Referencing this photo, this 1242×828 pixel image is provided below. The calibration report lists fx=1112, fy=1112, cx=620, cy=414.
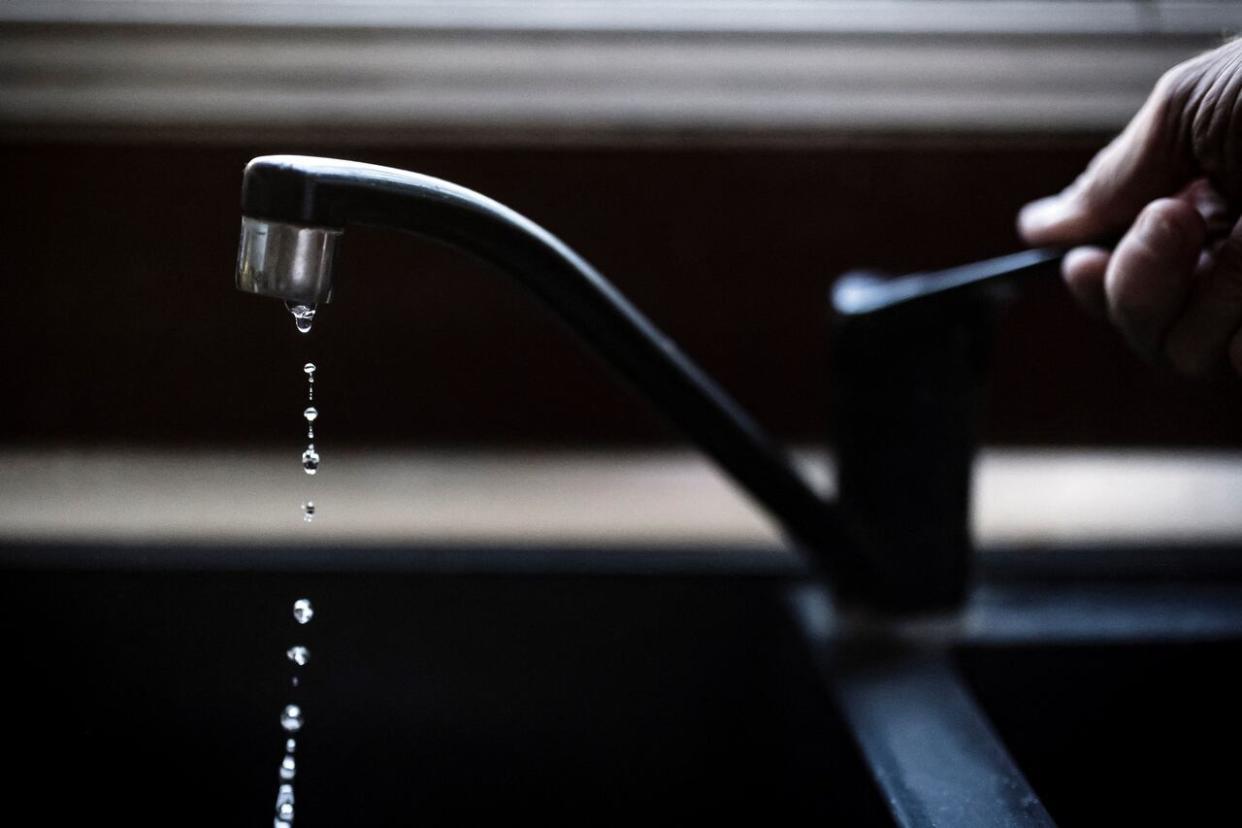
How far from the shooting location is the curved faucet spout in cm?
36

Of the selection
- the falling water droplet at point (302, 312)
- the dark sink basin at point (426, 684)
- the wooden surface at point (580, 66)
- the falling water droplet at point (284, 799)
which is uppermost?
the wooden surface at point (580, 66)

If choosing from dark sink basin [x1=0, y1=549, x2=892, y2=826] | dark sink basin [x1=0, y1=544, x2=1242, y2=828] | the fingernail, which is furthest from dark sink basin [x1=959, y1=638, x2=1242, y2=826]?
the fingernail

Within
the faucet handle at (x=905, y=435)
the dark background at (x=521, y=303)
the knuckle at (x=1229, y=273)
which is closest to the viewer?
the knuckle at (x=1229, y=273)

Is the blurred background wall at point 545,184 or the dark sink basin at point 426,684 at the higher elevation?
the blurred background wall at point 545,184

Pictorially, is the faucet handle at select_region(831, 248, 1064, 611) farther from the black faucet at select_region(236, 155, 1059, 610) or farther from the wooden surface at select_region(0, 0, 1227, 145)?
the wooden surface at select_region(0, 0, 1227, 145)

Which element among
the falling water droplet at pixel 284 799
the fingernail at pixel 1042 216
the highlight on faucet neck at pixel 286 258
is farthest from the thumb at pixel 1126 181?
the falling water droplet at pixel 284 799

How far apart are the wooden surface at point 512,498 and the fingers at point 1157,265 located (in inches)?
10.2

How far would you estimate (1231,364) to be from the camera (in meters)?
0.50

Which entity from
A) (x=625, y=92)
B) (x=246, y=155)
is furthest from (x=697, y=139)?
(x=246, y=155)

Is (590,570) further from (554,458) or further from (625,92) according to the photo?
(625,92)

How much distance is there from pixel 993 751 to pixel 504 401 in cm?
42

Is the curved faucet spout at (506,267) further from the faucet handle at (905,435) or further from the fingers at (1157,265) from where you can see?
the fingers at (1157,265)

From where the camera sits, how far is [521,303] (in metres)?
0.78

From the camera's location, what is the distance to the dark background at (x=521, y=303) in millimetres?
736
